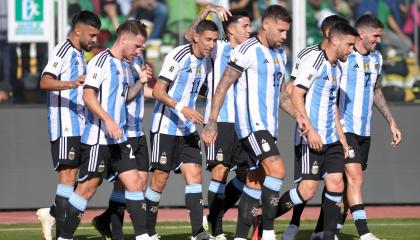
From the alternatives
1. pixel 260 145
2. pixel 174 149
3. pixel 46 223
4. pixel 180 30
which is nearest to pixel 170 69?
pixel 174 149

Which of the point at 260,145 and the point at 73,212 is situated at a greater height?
the point at 260,145

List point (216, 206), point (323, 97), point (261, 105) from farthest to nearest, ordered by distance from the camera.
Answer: point (216, 206), point (323, 97), point (261, 105)

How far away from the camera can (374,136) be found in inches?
683

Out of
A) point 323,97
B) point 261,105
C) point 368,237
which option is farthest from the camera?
point 368,237

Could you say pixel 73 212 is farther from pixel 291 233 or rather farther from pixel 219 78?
pixel 219 78

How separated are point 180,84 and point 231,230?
2.41 m

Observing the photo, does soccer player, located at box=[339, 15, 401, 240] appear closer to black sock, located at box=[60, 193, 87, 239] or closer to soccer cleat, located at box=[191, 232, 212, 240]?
soccer cleat, located at box=[191, 232, 212, 240]

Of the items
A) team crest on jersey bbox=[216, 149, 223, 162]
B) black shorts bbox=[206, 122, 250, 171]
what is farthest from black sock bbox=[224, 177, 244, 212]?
team crest on jersey bbox=[216, 149, 223, 162]

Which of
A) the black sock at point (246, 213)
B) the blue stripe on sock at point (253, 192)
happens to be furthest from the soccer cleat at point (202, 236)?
the blue stripe on sock at point (253, 192)

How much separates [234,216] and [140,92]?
13.0 ft

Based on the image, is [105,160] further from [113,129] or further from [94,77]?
[94,77]

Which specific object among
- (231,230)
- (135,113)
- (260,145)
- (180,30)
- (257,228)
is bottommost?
(231,230)

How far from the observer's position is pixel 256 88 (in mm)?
12062

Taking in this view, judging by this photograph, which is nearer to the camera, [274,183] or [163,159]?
[274,183]
